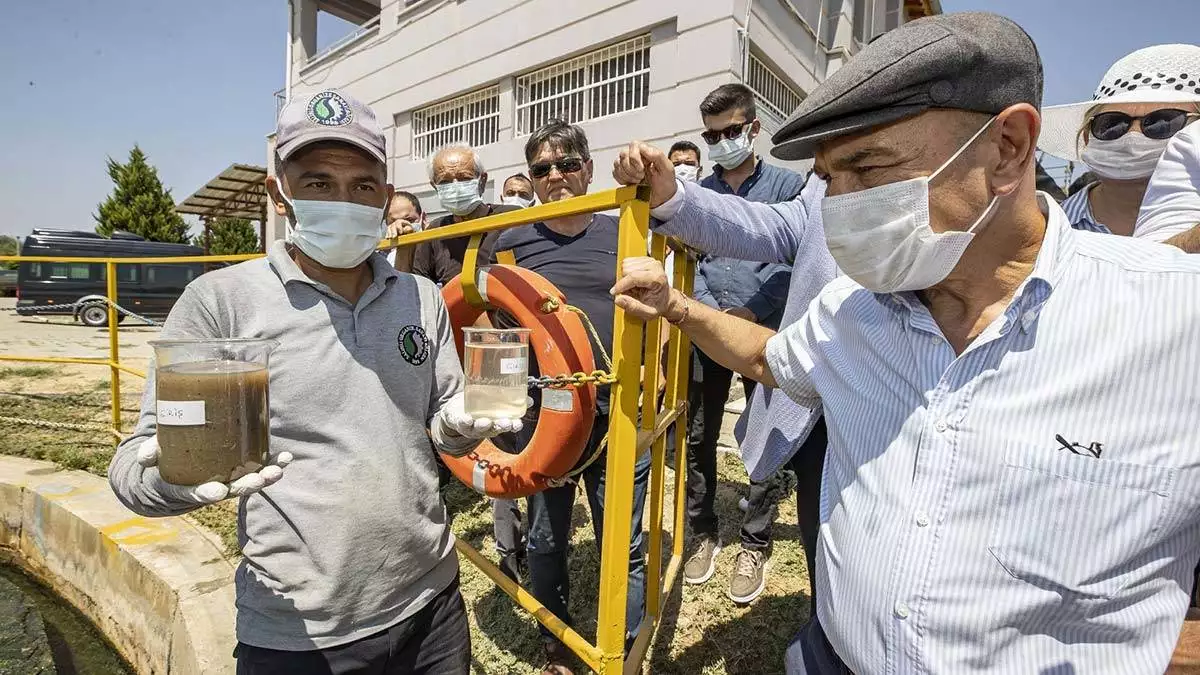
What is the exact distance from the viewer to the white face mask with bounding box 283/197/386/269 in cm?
130

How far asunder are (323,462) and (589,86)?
837 cm

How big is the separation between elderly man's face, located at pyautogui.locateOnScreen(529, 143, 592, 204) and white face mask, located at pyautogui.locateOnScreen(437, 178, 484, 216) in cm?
75

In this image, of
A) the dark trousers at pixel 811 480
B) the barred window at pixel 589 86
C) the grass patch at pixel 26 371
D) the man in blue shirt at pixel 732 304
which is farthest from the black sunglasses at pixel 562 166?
the grass patch at pixel 26 371

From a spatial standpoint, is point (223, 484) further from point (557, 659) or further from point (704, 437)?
point (704, 437)

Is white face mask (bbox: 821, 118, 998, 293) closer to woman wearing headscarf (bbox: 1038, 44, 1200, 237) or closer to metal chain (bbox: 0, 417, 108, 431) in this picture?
woman wearing headscarf (bbox: 1038, 44, 1200, 237)

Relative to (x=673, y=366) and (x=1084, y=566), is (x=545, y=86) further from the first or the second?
(x=1084, y=566)

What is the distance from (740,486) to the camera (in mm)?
3846

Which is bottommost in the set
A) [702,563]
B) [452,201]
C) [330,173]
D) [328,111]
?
[702,563]

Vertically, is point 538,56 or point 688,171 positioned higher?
point 538,56

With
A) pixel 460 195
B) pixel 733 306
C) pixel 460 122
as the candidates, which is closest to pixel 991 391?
pixel 733 306

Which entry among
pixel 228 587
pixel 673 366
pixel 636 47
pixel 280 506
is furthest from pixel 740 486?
pixel 636 47

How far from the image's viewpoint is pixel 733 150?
2.85 m

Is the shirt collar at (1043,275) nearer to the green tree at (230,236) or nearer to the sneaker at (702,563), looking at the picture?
the sneaker at (702,563)

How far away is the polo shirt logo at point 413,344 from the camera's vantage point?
1.38 m
